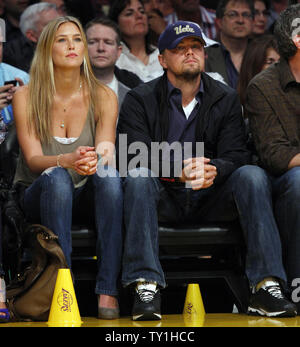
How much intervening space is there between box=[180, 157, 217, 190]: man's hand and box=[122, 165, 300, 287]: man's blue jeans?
0.35 feet

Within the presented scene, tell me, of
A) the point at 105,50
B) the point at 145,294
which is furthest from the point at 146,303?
the point at 105,50

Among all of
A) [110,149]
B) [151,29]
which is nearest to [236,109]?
[110,149]

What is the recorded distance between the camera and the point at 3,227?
3549mm

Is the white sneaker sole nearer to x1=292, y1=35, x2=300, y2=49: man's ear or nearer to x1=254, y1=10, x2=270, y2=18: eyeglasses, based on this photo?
x1=292, y1=35, x2=300, y2=49: man's ear

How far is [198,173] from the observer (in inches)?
140

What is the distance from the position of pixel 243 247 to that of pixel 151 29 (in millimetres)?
2776

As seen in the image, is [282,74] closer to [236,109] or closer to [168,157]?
[236,109]

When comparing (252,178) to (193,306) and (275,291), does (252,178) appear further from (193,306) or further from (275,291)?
(193,306)

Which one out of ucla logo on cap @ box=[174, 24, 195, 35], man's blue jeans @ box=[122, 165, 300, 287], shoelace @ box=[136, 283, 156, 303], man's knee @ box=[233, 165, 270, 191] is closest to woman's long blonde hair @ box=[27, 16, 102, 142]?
ucla logo on cap @ box=[174, 24, 195, 35]

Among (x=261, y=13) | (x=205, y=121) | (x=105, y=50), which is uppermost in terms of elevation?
(x=261, y=13)

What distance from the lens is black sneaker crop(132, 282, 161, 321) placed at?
3230mm

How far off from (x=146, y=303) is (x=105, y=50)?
2487 millimetres

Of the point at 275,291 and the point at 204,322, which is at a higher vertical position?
the point at 275,291

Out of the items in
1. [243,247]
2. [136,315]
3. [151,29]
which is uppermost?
[151,29]
